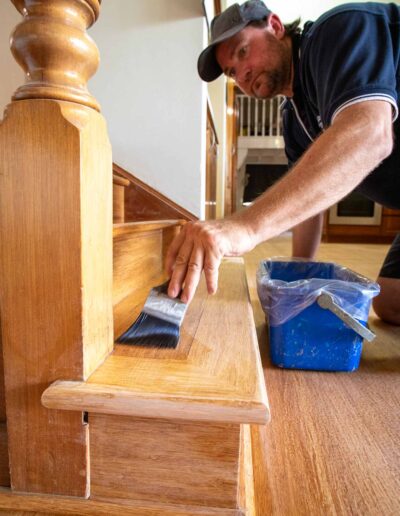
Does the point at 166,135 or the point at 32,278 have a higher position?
the point at 166,135

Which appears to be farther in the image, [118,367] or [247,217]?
[247,217]

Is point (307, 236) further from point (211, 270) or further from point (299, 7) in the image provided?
point (299, 7)

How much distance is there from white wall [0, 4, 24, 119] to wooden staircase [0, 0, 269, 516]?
4.43 feet

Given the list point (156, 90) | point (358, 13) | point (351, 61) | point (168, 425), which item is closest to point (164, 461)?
point (168, 425)

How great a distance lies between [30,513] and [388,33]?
3.69ft

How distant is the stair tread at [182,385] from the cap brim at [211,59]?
3.28 feet

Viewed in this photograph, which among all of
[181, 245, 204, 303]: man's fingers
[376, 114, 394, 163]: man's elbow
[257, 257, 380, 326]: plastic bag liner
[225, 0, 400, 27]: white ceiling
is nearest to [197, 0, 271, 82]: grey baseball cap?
[376, 114, 394, 163]: man's elbow

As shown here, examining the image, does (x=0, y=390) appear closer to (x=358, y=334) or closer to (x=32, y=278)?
(x=32, y=278)

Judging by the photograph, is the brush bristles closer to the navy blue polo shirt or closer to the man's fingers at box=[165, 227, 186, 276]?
the man's fingers at box=[165, 227, 186, 276]

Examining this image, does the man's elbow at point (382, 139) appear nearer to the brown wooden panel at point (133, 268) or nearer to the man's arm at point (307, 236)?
the brown wooden panel at point (133, 268)

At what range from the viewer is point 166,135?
158cm

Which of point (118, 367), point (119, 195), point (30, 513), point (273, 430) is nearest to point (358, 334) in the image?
point (273, 430)

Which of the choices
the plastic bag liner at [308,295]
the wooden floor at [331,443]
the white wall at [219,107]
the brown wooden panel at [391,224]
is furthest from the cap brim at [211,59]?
the brown wooden panel at [391,224]

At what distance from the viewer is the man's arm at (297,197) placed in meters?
0.57
